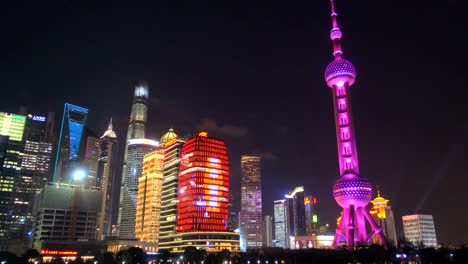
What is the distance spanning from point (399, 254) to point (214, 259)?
2890 inches

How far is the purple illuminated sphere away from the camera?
186 m

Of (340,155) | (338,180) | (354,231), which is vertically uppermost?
(340,155)

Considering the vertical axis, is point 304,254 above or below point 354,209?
below

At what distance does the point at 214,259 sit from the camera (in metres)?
162

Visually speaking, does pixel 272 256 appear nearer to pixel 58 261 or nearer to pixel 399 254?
pixel 399 254

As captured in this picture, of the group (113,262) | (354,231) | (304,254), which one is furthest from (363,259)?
(113,262)

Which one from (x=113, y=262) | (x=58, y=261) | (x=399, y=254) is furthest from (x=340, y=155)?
(x=58, y=261)

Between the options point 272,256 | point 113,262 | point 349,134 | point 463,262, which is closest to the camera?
point 463,262

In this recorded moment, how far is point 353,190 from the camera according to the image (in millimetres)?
186125

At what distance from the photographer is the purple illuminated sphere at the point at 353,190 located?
611ft

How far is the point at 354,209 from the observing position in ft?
631

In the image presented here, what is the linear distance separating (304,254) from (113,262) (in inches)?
3600

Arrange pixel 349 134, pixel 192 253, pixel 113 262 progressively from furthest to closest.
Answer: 1. pixel 349 134
2. pixel 113 262
3. pixel 192 253

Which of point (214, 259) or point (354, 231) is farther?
point (354, 231)
